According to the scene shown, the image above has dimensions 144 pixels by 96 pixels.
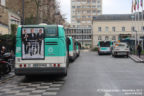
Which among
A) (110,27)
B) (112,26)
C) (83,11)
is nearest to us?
(112,26)

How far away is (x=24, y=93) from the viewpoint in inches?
341

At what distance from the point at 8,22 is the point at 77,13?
9550 centimetres

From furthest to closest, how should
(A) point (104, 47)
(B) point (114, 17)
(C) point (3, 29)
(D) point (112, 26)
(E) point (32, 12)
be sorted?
(B) point (114, 17)
(D) point (112, 26)
(E) point (32, 12)
(A) point (104, 47)
(C) point (3, 29)

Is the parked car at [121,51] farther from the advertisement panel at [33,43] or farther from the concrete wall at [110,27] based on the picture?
the concrete wall at [110,27]

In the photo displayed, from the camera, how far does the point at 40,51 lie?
11289mm

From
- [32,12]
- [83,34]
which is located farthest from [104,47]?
[83,34]

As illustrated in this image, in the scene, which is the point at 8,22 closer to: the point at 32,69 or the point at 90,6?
the point at 32,69

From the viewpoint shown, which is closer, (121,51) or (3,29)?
(3,29)

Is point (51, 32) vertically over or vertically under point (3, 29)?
under

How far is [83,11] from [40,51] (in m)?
113

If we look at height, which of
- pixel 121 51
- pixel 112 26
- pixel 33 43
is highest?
pixel 112 26

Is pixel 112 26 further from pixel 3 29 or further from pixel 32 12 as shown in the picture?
pixel 3 29

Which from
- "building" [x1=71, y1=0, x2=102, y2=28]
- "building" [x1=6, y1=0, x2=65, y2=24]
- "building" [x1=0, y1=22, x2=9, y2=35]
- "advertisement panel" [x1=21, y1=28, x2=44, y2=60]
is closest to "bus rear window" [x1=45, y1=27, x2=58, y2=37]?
"advertisement panel" [x1=21, y1=28, x2=44, y2=60]

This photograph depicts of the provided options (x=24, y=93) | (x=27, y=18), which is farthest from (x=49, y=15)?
(x=24, y=93)
